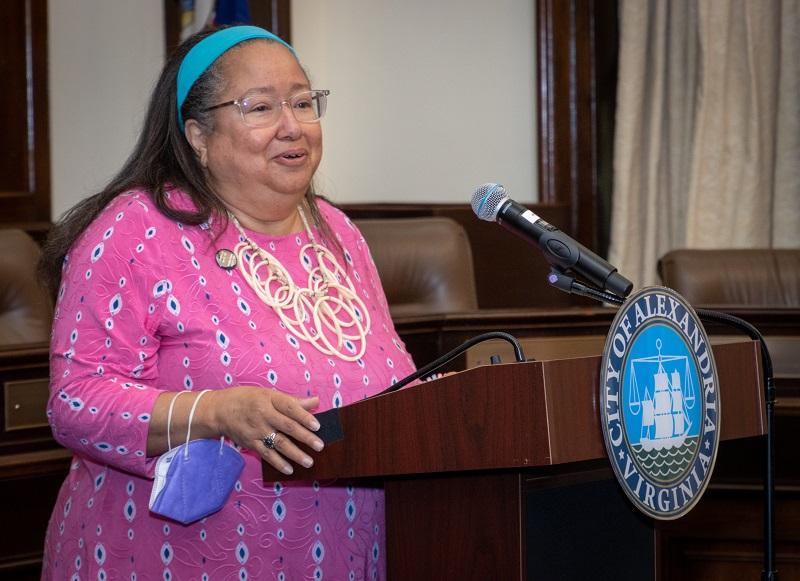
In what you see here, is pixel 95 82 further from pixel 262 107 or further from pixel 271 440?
pixel 271 440

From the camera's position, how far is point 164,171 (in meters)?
2.01

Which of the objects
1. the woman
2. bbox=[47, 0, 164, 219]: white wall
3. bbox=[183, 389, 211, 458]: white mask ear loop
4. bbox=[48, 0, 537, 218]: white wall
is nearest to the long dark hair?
the woman

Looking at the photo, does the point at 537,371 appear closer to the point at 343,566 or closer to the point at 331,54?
the point at 343,566

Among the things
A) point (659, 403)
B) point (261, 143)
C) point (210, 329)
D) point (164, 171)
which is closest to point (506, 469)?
point (659, 403)

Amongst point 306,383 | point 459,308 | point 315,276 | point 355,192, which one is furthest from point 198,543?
point 355,192

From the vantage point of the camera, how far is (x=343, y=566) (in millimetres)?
1864

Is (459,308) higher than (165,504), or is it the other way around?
(459,308)

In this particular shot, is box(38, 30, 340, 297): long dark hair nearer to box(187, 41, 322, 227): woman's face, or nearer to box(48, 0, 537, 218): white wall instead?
box(187, 41, 322, 227): woman's face

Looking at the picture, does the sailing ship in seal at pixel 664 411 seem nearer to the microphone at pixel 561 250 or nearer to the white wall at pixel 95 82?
the microphone at pixel 561 250

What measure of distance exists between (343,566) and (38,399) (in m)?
0.93

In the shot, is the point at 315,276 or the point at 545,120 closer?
the point at 315,276

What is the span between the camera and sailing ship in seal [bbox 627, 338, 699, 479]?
4.73 feet

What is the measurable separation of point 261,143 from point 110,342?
0.42m

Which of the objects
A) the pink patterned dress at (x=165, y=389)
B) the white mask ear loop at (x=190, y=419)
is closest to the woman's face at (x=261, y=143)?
the pink patterned dress at (x=165, y=389)
